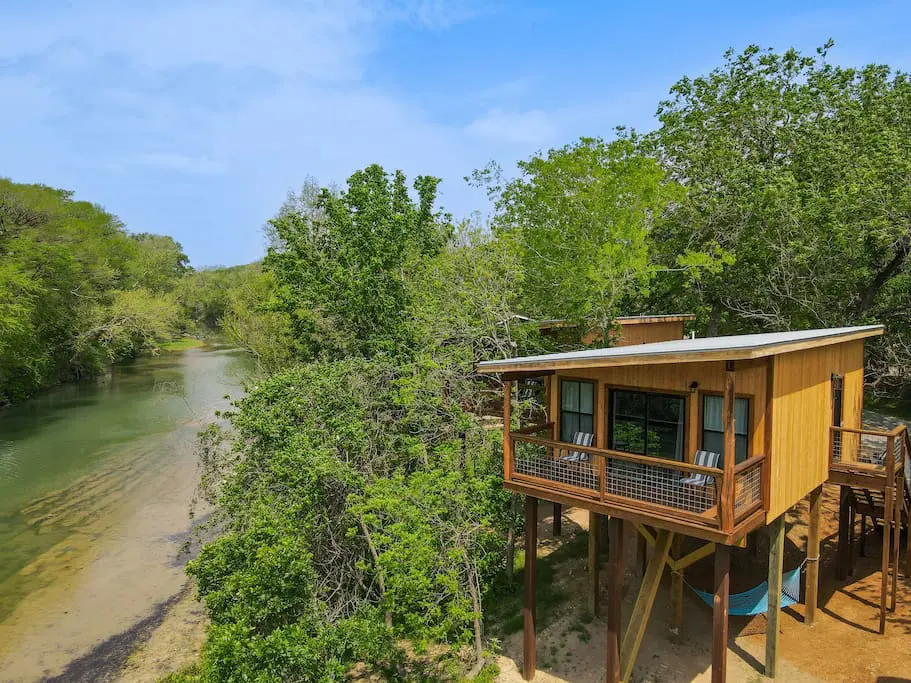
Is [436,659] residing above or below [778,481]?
below

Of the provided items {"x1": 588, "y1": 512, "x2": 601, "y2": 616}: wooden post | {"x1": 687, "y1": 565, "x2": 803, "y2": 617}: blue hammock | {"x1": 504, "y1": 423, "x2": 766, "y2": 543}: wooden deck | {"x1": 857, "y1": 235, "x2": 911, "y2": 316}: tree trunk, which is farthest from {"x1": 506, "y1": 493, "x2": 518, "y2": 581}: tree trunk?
{"x1": 857, "y1": 235, "x2": 911, "y2": 316}: tree trunk

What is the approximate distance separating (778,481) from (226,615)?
406 inches

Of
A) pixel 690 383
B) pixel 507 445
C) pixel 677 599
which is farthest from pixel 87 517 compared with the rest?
pixel 690 383

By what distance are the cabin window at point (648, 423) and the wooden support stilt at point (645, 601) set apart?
1.53 m

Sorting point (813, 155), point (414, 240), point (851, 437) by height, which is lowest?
point (851, 437)

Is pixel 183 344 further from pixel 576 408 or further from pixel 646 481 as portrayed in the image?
pixel 646 481

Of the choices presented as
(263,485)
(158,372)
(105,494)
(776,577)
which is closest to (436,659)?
(263,485)

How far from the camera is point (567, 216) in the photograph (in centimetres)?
2148

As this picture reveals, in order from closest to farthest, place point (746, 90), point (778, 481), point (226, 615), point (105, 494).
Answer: point (778, 481) → point (226, 615) → point (105, 494) → point (746, 90)

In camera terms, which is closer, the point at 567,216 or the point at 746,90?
the point at 567,216

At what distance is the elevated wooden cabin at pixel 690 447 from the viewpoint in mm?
9423

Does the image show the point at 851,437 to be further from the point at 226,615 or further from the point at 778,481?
the point at 226,615

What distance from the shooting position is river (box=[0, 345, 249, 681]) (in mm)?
15852

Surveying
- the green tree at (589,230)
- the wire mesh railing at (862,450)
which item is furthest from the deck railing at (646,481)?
the green tree at (589,230)
